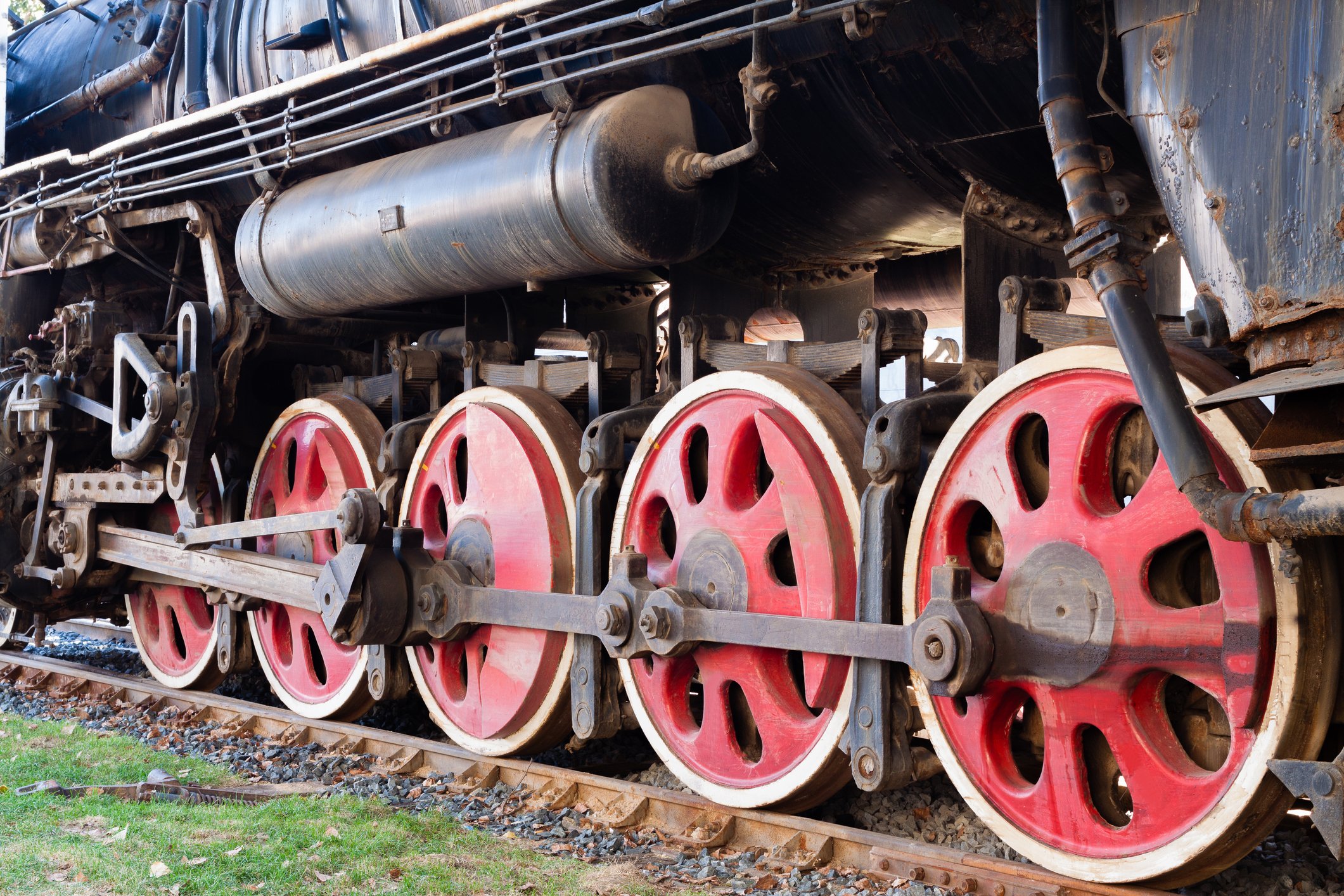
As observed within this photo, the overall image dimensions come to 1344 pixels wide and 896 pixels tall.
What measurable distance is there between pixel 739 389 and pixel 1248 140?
1665mm

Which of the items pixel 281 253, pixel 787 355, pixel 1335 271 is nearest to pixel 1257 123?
pixel 1335 271

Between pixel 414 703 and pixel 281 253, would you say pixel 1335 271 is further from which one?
pixel 414 703

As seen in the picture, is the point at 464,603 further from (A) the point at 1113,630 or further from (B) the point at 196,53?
(B) the point at 196,53

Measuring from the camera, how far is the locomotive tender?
2322mm

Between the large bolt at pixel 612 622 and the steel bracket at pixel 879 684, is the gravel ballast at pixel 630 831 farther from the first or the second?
the large bolt at pixel 612 622

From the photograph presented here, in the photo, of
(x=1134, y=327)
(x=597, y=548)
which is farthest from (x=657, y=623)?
(x=1134, y=327)

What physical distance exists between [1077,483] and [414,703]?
344 cm

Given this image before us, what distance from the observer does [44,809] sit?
3.64 meters

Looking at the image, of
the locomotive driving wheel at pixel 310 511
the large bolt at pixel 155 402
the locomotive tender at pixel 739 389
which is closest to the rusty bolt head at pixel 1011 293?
the locomotive tender at pixel 739 389

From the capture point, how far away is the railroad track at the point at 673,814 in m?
2.80

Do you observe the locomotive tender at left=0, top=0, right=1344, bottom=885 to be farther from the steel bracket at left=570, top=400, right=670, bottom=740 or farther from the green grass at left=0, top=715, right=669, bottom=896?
the green grass at left=0, top=715, right=669, bottom=896

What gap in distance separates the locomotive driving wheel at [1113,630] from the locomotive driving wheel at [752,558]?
0.29 meters

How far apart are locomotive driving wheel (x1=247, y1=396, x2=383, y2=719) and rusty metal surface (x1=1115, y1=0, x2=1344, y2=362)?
3.38 metres

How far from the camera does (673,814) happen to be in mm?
3535
